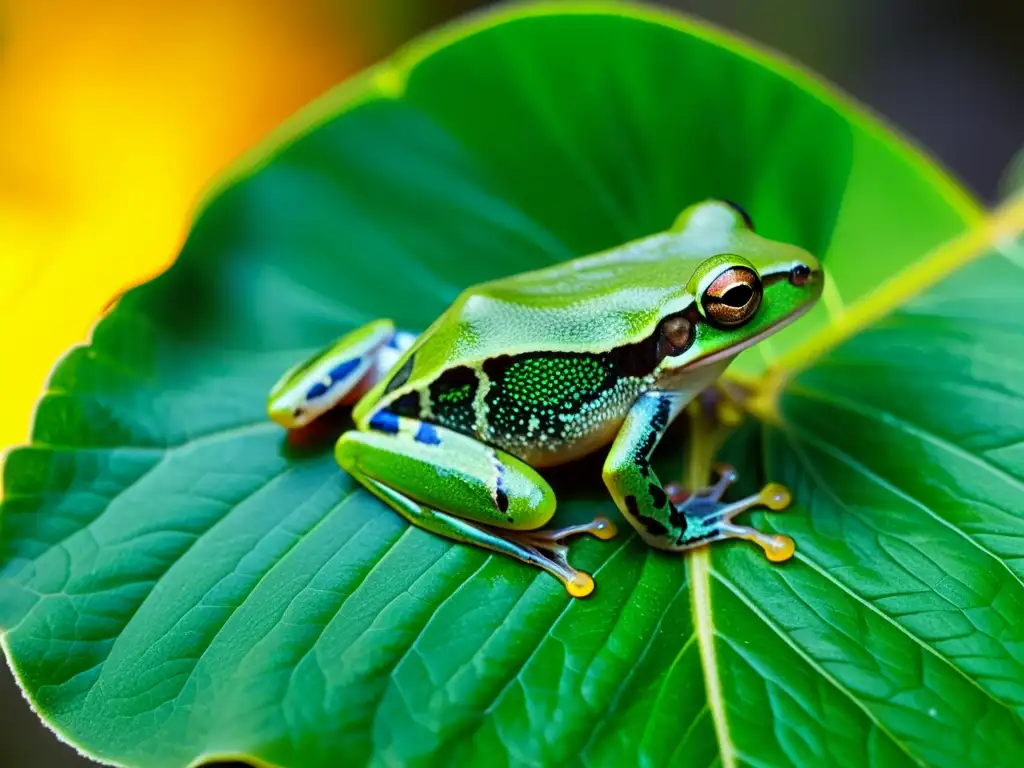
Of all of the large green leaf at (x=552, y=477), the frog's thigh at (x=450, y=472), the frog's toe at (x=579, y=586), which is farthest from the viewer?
the frog's thigh at (x=450, y=472)

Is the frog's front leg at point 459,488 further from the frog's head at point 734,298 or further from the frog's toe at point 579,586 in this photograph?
the frog's head at point 734,298

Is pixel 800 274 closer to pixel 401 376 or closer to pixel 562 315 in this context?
pixel 562 315

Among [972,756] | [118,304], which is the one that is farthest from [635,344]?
[118,304]

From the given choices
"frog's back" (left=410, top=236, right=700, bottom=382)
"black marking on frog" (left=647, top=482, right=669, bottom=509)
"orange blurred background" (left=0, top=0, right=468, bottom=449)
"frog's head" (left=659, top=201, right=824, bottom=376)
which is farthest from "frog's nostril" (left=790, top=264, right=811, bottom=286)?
"orange blurred background" (left=0, top=0, right=468, bottom=449)

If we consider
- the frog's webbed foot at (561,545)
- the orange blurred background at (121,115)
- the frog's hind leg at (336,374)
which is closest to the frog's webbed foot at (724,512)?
the frog's webbed foot at (561,545)

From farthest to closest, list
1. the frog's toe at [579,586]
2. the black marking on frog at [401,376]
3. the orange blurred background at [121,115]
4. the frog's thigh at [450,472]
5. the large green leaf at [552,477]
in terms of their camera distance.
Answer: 1. the orange blurred background at [121,115]
2. the black marking on frog at [401,376]
3. the frog's thigh at [450,472]
4. the frog's toe at [579,586]
5. the large green leaf at [552,477]

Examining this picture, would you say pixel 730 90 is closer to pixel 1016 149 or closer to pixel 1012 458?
pixel 1012 458

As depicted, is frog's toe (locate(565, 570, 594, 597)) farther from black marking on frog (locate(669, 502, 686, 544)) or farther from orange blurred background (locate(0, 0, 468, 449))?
orange blurred background (locate(0, 0, 468, 449))

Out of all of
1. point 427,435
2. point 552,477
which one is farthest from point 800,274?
point 427,435
